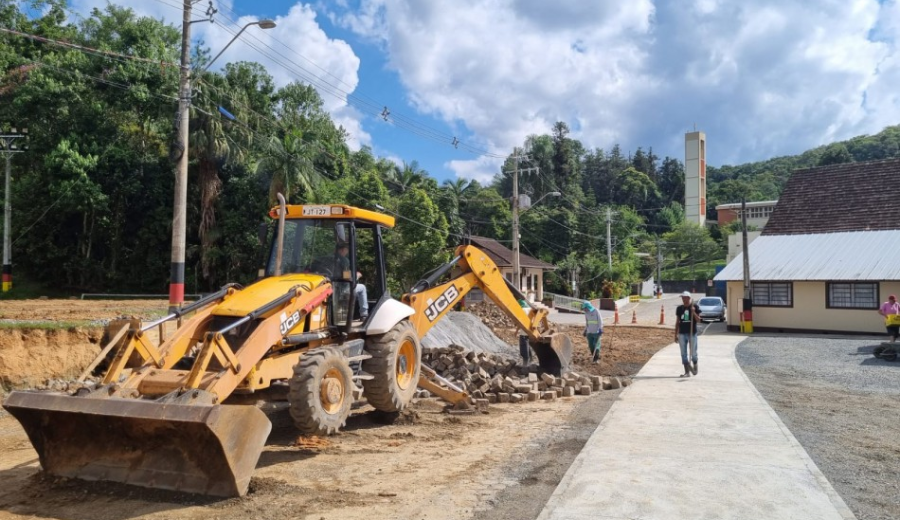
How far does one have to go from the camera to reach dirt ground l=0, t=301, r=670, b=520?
18.5 ft

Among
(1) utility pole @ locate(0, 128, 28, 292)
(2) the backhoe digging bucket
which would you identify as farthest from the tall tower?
(2) the backhoe digging bucket

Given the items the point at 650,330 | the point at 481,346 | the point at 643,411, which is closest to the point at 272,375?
the point at 643,411

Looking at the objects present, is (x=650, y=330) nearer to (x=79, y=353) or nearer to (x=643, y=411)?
(x=643, y=411)

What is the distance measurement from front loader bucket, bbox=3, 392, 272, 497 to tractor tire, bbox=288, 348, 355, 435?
0.93m

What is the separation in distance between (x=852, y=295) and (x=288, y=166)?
2481cm

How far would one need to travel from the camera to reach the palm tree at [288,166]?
32.5m

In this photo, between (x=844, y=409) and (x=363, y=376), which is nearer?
(x=363, y=376)

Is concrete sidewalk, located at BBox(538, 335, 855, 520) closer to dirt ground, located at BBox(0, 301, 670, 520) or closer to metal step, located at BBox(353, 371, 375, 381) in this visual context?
dirt ground, located at BBox(0, 301, 670, 520)

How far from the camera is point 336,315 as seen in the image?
27.6 feet

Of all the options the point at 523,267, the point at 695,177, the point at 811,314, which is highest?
the point at 695,177

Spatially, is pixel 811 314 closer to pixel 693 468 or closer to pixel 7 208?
pixel 693 468

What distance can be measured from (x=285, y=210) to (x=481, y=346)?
1139 centimetres

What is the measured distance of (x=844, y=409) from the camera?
10320mm

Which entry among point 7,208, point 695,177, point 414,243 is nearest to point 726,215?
point 695,177
